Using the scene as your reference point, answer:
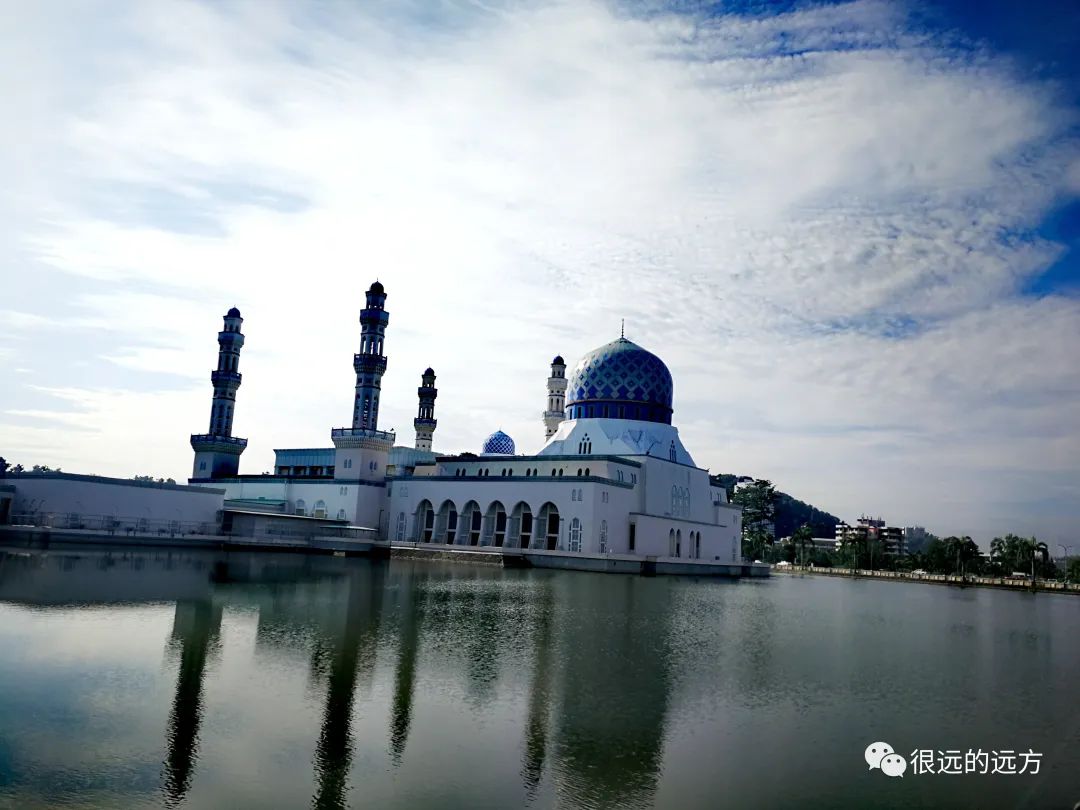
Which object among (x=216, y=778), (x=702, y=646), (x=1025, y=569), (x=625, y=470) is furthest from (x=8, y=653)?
(x=1025, y=569)

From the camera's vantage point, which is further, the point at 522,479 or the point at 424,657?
the point at 522,479

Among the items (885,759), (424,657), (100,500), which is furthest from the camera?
(100,500)

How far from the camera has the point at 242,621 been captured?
55.6ft

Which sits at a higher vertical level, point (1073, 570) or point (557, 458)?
point (557, 458)

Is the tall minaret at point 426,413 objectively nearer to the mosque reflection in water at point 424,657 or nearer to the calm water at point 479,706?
the mosque reflection in water at point 424,657

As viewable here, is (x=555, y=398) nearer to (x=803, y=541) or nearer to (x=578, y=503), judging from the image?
(x=578, y=503)

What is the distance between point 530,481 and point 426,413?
24.0m

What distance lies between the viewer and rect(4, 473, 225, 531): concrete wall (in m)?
41.6

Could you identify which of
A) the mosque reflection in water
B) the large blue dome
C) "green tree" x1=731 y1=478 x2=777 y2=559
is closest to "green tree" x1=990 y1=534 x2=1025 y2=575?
"green tree" x1=731 y1=478 x2=777 y2=559

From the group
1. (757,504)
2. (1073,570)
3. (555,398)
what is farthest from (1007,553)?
(555,398)

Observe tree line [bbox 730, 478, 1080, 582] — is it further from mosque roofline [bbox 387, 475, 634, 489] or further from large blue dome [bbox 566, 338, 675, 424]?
mosque roofline [bbox 387, 475, 634, 489]

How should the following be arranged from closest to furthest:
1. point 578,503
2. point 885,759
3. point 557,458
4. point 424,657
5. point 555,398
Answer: point 885,759, point 424,657, point 578,503, point 557,458, point 555,398

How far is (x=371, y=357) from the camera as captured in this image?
55156 millimetres

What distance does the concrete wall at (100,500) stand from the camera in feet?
136
